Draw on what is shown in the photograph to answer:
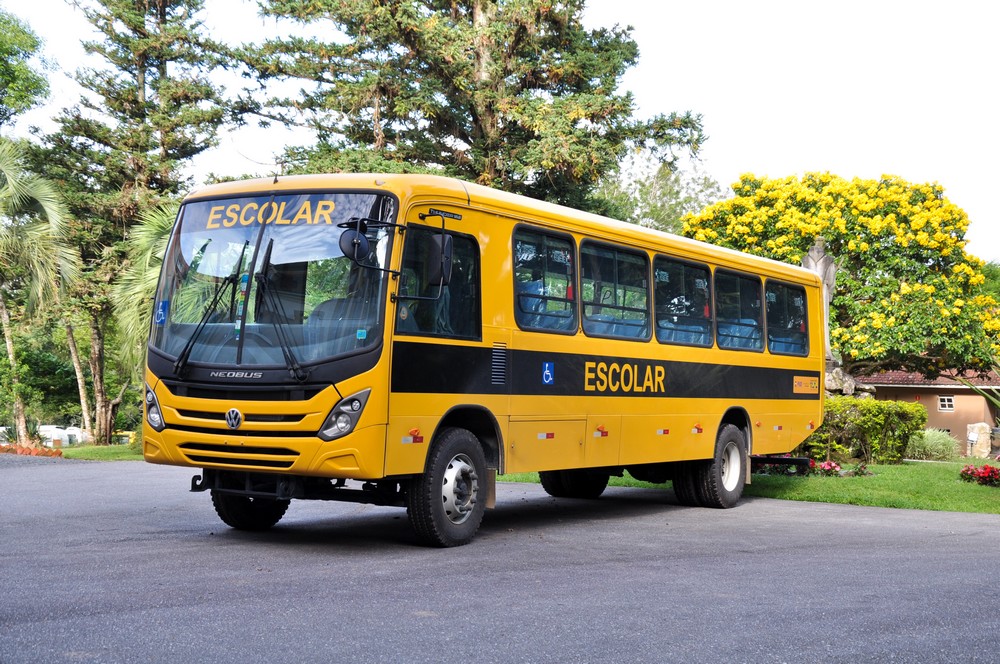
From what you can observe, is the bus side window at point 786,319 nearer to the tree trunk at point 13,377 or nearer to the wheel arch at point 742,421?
the wheel arch at point 742,421

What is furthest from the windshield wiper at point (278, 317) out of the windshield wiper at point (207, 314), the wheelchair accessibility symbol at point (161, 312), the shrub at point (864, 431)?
the shrub at point (864, 431)

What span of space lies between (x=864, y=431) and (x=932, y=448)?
6.97 meters

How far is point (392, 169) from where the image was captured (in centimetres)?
2839

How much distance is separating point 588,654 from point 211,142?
31125 millimetres

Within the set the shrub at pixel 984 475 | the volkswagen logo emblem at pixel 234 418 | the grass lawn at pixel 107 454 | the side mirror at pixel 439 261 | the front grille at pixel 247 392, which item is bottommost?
the shrub at pixel 984 475

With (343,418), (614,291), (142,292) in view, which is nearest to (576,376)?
(614,291)

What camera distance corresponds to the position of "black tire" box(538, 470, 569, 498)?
1526 cm

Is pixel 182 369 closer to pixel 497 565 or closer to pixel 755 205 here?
pixel 497 565

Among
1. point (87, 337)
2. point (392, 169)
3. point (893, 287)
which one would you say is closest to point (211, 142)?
point (392, 169)

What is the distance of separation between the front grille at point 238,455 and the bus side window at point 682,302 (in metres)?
5.26

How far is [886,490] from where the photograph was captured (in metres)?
16.2

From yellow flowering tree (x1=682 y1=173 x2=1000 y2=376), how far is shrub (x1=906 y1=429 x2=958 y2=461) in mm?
3715

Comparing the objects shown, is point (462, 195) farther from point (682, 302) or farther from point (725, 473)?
point (725, 473)

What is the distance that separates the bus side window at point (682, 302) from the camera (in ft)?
42.5
